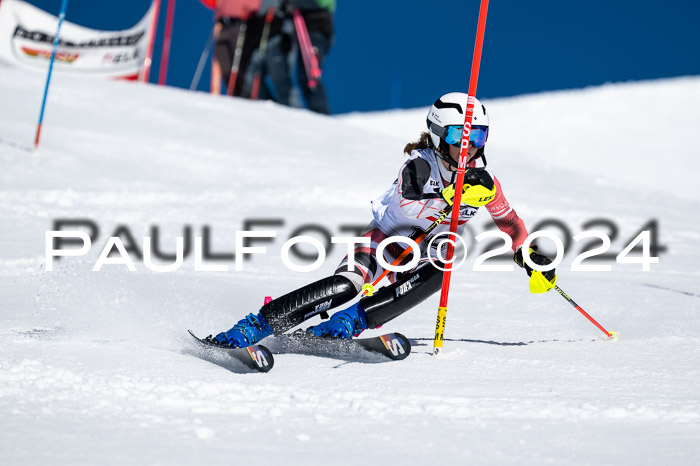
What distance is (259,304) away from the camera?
16.3ft

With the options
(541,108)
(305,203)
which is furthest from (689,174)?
(305,203)

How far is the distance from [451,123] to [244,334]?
1237 mm

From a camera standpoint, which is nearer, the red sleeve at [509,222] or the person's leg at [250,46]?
the red sleeve at [509,222]

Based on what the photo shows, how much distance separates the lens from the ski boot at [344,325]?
3.80m

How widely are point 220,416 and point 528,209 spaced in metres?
6.35

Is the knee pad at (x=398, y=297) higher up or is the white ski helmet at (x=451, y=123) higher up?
the white ski helmet at (x=451, y=123)

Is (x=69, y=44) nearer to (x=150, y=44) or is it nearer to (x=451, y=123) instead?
(x=150, y=44)

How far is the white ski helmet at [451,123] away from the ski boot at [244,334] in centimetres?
105

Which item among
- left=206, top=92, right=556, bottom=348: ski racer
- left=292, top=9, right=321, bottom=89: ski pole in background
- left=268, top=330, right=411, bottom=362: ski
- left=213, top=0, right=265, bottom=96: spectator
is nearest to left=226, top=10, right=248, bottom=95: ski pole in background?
left=213, top=0, right=265, bottom=96: spectator

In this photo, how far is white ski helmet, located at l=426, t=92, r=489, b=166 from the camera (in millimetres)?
3725

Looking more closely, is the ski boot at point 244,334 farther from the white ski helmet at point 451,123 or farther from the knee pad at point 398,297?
the white ski helmet at point 451,123

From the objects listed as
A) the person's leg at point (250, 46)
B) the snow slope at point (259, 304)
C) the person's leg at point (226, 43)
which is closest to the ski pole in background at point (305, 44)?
the person's leg at point (250, 46)

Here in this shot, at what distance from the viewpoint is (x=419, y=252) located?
3.98 m

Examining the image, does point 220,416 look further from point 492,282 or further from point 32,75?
point 32,75
